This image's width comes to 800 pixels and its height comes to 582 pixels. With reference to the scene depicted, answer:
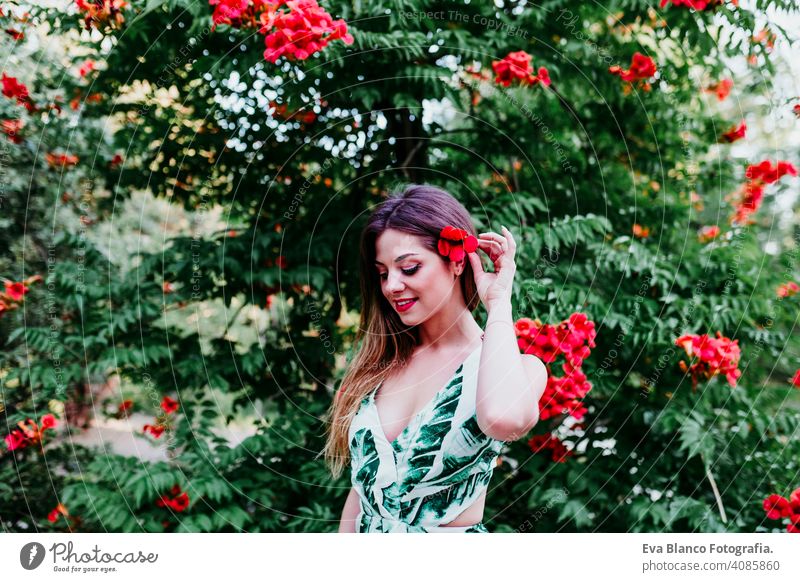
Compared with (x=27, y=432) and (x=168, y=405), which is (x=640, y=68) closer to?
(x=168, y=405)

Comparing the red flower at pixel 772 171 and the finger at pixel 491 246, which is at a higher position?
the red flower at pixel 772 171

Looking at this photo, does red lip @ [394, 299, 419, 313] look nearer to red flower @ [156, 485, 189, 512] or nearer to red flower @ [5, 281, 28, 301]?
red flower @ [156, 485, 189, 512]

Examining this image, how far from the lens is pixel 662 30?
9.14 feet

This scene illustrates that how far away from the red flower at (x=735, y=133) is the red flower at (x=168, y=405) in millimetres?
2746

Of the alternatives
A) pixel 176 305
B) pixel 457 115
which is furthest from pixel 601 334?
pixel 176 305

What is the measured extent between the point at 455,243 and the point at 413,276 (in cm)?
15

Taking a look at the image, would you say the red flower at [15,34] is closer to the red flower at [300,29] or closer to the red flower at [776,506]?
the red flower at [300,29]

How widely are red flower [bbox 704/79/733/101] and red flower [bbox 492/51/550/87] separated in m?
1.05

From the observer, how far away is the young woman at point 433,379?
173cm

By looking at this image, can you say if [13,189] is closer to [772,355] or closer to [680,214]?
[680,214]

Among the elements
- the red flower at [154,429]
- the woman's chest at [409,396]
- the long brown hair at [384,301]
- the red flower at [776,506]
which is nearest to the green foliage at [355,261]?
the red flower at [154,429]

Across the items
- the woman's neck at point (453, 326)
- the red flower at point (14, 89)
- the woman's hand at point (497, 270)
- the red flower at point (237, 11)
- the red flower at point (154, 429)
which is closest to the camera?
the woman's hand at point (497, 270)

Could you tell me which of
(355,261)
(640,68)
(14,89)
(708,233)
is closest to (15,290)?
(14,89)

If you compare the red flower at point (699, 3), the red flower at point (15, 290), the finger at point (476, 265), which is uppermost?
the red flower at point (699, 3)
